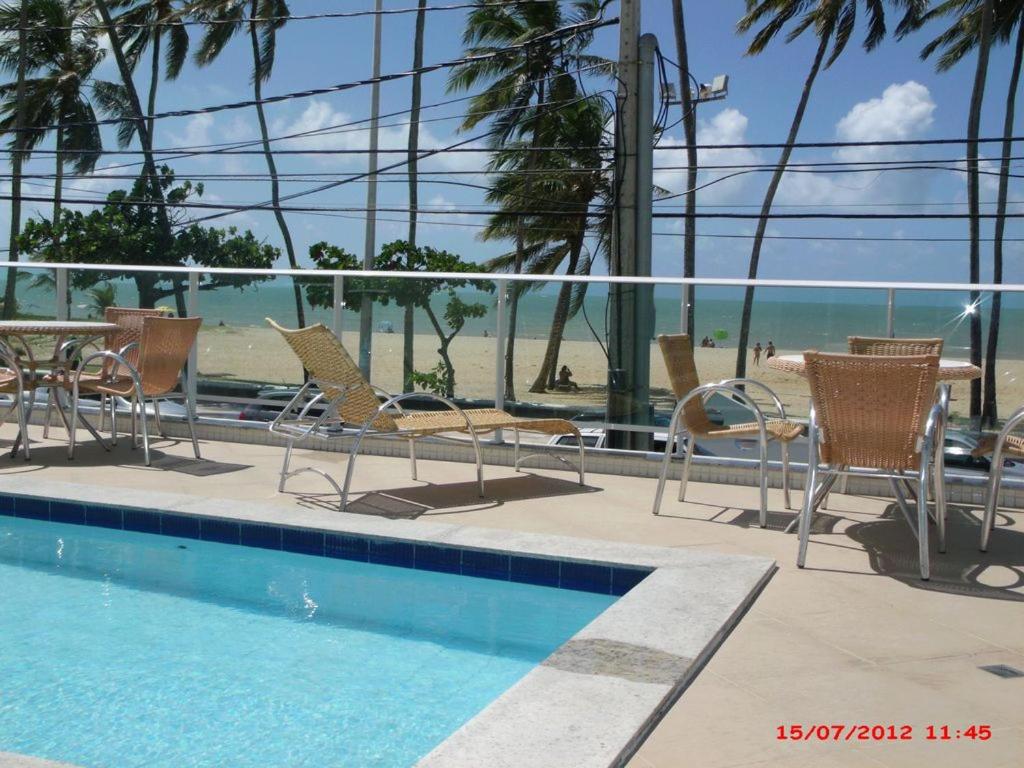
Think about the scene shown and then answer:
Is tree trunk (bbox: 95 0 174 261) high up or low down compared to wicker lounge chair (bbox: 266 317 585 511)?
up

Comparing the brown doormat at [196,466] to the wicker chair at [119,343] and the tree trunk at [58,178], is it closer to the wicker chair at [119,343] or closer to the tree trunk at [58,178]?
the wicker chair at [119,343]

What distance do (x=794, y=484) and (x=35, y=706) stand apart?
3970 mm

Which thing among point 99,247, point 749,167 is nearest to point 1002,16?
point 749,167

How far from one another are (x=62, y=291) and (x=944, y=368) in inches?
227

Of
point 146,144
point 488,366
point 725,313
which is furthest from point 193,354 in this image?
point 146,144

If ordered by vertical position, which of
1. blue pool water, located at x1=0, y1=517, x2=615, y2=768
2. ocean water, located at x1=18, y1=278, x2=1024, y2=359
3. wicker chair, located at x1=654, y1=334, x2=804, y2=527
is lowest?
blue pool water, located at x1=0, y1=517, x2=615, y2=768

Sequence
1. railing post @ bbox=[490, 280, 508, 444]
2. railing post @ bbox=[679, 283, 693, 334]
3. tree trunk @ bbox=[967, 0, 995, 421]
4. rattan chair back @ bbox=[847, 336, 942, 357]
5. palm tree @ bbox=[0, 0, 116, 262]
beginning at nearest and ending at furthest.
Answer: rattan chair back @ bbox=[847, 336, 942, 357] < railing post @ bbox=[679, 283, 693, 334] < railing post @ bbox=[490, 280, 508, 444] < tree trunk @ bbox=[967, 0, 995, 421] < palm tree @ bbox=[0, 0, 116, 262]

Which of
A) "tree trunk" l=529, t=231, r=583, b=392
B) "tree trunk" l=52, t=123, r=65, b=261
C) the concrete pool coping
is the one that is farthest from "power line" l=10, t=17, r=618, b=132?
"tree trunk" l=52, t=123, r=65, b=261

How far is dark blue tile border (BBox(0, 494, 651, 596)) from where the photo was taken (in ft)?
13.4

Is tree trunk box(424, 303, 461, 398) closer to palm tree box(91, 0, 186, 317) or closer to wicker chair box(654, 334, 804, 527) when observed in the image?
wicker chair box(654, 334, 804, 527)

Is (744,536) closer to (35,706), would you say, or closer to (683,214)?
(35,706)

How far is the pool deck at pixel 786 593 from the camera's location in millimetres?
2525

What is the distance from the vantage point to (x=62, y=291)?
7.62m

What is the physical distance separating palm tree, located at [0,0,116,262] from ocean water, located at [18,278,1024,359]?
3061 centimetres
